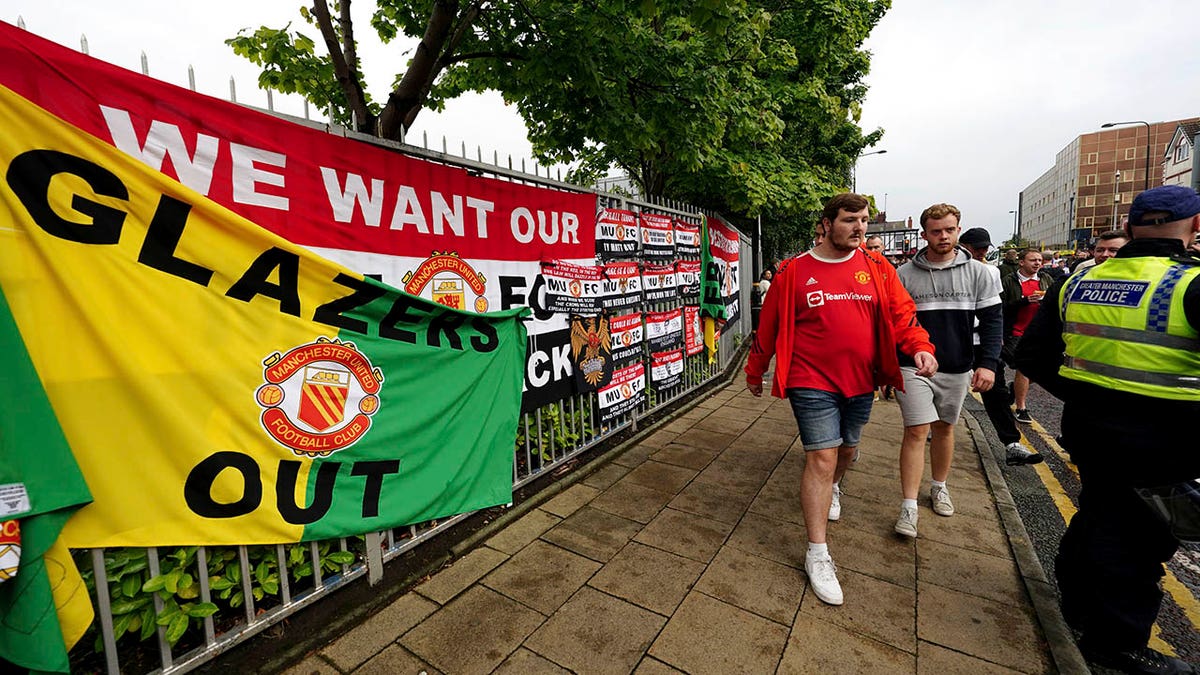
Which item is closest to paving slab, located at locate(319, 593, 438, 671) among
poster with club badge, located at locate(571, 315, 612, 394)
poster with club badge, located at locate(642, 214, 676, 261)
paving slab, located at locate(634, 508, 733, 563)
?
paving slab, located at locate(634, 508, 733, 563)

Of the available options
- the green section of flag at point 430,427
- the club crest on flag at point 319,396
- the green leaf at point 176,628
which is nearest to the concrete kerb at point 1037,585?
the green section of flag at point 430,427

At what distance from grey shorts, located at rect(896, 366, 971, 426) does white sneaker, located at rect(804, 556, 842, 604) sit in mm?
1172

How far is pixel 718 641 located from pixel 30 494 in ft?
8.71

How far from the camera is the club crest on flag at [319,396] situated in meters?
2.28

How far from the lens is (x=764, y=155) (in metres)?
9.71

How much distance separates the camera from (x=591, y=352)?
4527mm

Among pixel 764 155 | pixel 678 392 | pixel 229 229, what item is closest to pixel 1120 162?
pixel 764 155

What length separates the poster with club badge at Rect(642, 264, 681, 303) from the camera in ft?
18.0

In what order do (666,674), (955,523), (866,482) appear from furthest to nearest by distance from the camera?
(866,482)
(955,523)
(666,674)

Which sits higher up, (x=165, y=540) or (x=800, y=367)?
(x=800, y=367)

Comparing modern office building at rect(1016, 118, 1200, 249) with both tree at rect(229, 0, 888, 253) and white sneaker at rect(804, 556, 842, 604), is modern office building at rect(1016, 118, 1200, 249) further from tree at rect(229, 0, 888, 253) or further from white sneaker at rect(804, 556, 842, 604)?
white sneaker at rect(804, 556, 842, 604)

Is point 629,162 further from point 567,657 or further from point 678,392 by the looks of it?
point 567,657

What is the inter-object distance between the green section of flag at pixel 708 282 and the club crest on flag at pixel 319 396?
5.17 meters

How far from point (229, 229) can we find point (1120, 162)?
104 metres
